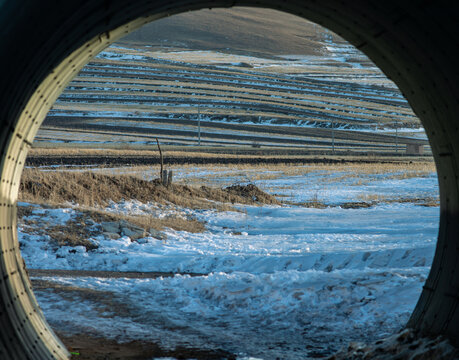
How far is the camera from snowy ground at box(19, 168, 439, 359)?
22.2 ft

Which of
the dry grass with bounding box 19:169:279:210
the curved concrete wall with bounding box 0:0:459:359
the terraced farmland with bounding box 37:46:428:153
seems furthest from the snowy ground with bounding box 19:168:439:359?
the terraced farmland with bounding box 37:46:428:153

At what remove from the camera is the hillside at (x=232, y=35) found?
11788cm

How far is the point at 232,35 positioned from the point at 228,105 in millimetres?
53181

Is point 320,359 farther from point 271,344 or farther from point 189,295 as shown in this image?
point 189,295

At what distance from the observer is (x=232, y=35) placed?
124m

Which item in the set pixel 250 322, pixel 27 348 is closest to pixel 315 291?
pixel 250 322

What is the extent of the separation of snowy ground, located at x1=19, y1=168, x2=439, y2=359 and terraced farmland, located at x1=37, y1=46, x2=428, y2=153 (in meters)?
35.9

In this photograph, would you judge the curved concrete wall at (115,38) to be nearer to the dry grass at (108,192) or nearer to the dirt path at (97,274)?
the dirt path at (97,274)

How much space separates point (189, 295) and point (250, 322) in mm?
1459

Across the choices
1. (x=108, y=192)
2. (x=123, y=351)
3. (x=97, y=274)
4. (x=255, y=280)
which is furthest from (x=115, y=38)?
(x=108, y=192)

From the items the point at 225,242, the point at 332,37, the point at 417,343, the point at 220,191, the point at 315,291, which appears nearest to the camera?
the point at 417,343

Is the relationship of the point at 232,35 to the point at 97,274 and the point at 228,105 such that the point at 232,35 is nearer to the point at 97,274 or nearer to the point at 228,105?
the point at 228,105

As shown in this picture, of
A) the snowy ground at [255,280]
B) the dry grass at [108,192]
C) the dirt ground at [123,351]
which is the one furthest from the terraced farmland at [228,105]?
the dirt ground at [123,351]

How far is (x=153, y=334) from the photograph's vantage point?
6672 millimetres
